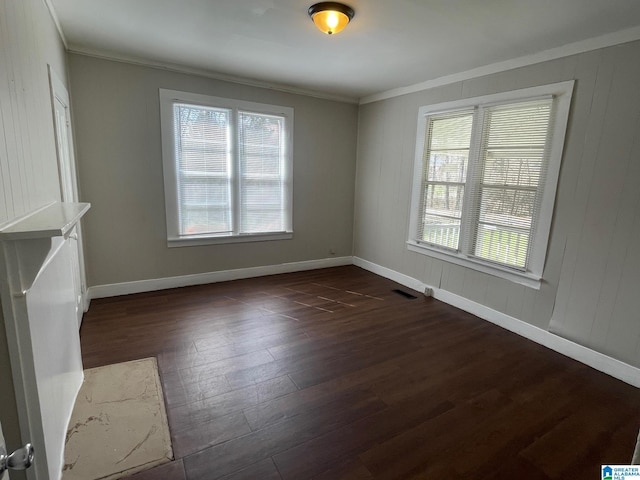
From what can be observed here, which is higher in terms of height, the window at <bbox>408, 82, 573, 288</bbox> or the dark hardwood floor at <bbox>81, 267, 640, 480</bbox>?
the window at <bbox>408, 82, 573, 288</bbox>

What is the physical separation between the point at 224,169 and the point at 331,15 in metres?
2.49

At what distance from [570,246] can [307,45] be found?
118 inches

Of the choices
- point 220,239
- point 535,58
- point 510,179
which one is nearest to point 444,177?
point 510,179

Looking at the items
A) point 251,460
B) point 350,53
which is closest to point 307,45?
point 350,53

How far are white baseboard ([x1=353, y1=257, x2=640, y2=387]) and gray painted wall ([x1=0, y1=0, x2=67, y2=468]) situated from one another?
3750mm

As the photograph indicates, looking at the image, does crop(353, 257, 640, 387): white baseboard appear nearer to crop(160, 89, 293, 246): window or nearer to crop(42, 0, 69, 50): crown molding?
crop(160, 89, 293, 246): window

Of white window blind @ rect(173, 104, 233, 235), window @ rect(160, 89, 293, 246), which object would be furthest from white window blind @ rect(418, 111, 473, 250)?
white window blind @ rect(173, 104, 233, 235)

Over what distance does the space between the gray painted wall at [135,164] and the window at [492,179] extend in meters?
1.77

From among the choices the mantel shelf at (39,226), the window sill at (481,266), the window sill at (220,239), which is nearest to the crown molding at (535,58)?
the window sill at (481,266)

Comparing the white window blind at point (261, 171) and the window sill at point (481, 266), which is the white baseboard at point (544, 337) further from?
the white window blind at point (261, 171)

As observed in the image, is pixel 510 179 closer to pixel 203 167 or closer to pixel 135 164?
pixel 203 167

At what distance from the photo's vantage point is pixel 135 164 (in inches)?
150

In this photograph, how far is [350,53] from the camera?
3.26m

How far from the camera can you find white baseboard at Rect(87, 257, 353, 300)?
3.89m
